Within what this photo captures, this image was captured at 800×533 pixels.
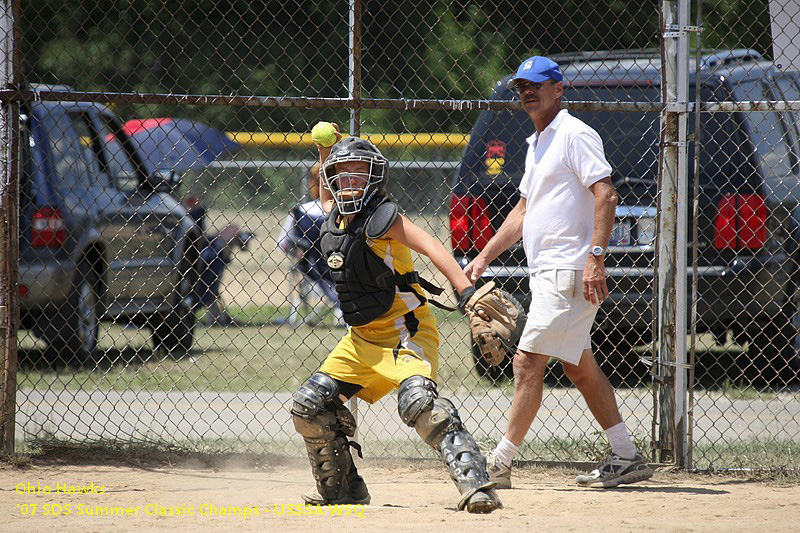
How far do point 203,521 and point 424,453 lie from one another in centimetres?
189

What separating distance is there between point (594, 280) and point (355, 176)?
3.98 feet

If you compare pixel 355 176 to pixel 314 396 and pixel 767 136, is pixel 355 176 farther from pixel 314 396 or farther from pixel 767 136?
pixel 767 136

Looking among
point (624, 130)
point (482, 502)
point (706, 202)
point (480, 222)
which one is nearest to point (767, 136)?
point (706, 202)

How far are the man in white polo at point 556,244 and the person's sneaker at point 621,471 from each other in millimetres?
394

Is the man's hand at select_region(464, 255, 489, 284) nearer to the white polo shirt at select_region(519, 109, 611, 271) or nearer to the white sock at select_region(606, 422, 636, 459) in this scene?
the white polo shirt at select_region(519, 109, 611, 271)

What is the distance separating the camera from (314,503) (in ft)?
14.9

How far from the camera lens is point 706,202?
6934 millimetres

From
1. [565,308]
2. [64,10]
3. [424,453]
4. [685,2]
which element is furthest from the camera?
[64,10]

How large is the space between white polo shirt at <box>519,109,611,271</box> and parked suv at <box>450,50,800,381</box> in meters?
2.01

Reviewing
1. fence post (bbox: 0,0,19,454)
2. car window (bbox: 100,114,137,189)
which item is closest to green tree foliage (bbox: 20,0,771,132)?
car window (bbox: 100,114,137,189)

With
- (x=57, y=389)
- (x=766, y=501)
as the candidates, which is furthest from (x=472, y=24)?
(x=766, y=501)

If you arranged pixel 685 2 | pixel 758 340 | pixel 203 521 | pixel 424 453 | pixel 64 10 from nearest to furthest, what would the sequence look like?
pixel 203 521
pixel 685 2
pixel 424 453
pixel 758 340
pixel 64 10

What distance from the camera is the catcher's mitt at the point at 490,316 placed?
4.12 metres

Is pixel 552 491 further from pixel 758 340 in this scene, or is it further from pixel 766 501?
pixel 758 340
